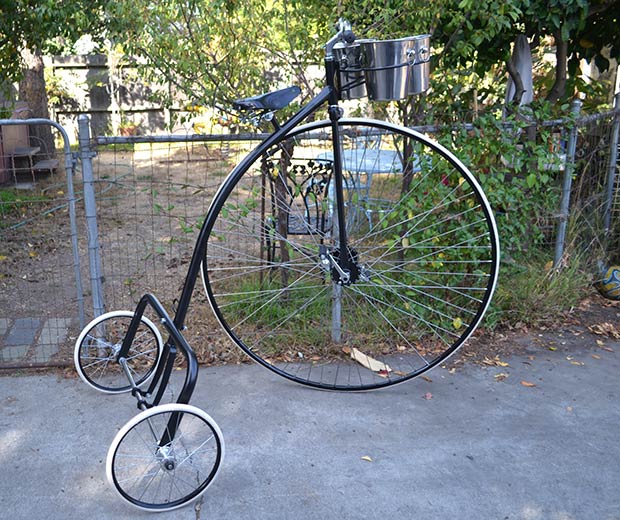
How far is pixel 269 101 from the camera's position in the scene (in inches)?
116

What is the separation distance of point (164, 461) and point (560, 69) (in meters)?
4.03

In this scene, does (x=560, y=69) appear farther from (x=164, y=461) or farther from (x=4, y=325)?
(x=4, y=325)

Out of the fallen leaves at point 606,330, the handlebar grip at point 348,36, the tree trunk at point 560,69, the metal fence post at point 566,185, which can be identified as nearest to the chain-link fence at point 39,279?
the handlebar grip at point 348,36

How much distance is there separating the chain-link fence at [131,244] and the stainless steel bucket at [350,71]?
0.73 meters

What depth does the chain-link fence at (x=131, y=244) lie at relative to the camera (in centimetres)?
372

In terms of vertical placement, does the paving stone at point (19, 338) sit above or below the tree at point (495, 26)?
below

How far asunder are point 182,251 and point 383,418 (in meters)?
2.78

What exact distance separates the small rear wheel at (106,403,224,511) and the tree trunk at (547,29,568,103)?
3.65 m

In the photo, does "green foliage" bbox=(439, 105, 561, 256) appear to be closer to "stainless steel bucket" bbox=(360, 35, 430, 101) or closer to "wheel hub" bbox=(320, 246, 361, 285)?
"stainless steel bucket" bbox=(360, 35, 430, 101)

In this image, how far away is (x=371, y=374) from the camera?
3750mm

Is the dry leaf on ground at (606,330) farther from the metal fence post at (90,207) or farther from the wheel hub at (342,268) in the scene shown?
the metal fence post at (90,207)

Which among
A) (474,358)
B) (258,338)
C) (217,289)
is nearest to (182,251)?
(217,289)

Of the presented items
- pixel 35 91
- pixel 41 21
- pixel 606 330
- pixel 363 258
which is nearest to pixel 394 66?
pixel 363 258

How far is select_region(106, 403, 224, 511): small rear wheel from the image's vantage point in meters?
2.59
